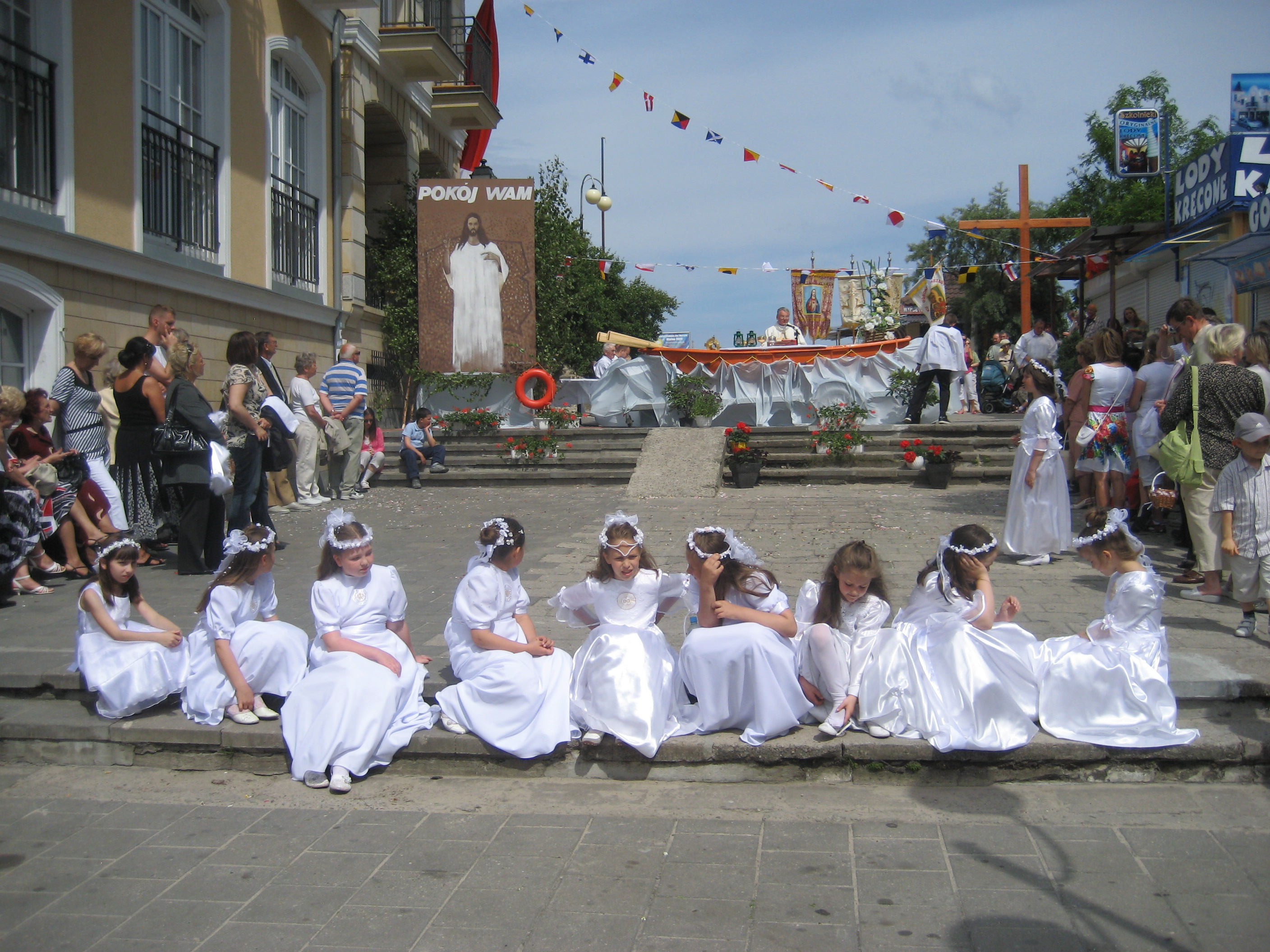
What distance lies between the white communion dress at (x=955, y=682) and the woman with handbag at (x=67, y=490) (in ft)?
18.8

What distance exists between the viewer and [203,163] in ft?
38.9

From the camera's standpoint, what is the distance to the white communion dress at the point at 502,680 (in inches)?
173

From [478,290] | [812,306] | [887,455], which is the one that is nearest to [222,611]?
[887,455]

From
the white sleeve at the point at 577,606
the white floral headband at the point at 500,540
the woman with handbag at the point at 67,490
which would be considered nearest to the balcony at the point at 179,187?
the woman with handbag at the point at 67,490

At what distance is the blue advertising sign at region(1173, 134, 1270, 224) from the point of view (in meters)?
13.3

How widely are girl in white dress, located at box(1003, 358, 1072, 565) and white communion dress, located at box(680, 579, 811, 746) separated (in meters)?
3.86

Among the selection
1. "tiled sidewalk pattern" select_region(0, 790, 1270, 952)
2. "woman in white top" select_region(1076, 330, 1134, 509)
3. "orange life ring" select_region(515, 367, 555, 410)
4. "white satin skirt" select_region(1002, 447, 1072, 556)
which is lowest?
"tiled sidewalk pattern" select_region(0, 790, 1270, 952)

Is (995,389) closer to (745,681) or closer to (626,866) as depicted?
(745,681)

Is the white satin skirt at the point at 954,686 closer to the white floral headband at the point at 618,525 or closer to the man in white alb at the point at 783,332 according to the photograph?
the white floral headband at the point at 618,525

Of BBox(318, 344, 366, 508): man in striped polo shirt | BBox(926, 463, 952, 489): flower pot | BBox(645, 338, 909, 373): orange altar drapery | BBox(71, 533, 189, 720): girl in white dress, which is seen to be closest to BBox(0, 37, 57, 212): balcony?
BBox(318, 344, 366, 508): man in striped polo shirt

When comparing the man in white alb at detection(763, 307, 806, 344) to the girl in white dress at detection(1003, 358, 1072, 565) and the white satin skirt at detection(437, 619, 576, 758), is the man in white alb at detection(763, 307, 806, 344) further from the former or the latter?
the white satin skirt at detection(437, 619, 576, 758)

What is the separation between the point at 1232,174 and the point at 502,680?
530 inches

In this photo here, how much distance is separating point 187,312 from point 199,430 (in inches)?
181

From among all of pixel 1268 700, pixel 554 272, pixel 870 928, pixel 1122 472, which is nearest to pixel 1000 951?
pixel 870 928
